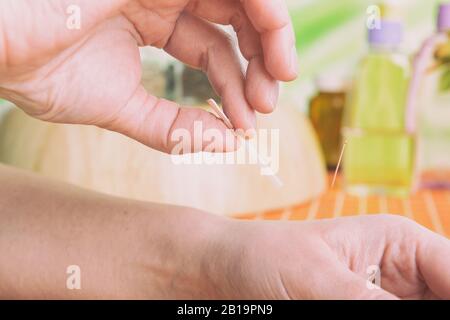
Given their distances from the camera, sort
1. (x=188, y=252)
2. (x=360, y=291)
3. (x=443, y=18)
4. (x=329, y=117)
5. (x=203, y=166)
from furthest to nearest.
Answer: (x=329, y=117), (x=443, y=18), (x=203, y=166), (x=188, y=252), (x=360, y=291)

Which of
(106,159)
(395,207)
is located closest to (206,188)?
(106,159)

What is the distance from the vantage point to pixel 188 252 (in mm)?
424

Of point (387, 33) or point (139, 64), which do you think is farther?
point (387, 33)

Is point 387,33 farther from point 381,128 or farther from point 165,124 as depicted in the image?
point 165,124

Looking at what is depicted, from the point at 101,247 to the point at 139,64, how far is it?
12 cm

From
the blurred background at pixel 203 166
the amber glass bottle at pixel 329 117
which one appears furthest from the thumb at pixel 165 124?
the amber glass bottle at pixel 329 117

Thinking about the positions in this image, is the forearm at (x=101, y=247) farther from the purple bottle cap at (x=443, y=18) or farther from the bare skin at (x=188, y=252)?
the purple bottle cap at (x=443, y=18)

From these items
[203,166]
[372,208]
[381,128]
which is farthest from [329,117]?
[203,166]

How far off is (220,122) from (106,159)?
261mm

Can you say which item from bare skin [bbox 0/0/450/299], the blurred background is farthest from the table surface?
bare skin [bbox 0/0/450/299]

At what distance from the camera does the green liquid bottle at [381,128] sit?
83cm

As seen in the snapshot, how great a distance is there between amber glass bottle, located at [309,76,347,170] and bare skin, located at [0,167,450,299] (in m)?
0.55

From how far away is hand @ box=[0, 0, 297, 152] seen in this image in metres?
0.38

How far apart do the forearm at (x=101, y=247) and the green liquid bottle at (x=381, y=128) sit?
1.38 feet
